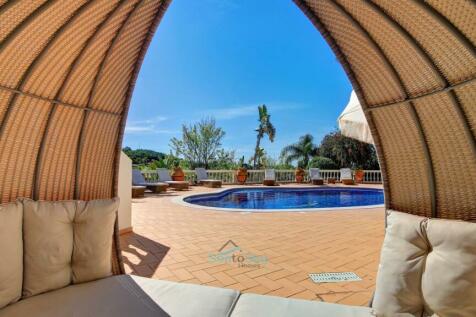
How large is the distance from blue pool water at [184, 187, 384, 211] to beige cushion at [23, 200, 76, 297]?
7073mm

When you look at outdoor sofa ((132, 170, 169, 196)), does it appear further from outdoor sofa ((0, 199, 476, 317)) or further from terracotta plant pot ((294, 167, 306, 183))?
outdoor sofa ((0, 199, 476, 317))

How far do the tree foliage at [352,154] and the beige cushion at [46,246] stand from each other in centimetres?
1997

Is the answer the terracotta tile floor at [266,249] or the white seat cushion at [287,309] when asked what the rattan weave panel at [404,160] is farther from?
the terracotta tile floor at [266,249]

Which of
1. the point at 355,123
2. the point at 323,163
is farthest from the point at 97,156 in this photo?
the point at 323,163

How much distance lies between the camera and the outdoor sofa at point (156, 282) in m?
1.45

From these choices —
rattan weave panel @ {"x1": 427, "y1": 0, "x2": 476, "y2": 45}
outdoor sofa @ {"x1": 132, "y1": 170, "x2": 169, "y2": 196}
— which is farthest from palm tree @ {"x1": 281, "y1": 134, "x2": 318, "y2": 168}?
rattan weave panel @ {"x1": 427, "y1": 0, "x2": 476, "y2": 45}

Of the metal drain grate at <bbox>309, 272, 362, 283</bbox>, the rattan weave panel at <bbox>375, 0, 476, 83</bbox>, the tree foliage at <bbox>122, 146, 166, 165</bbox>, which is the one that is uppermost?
the tree foliage at <bbox>122, 146, 166, 165</bbox>

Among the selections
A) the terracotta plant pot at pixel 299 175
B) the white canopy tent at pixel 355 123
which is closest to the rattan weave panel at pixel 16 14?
the white canopy tent at pixel 355 123

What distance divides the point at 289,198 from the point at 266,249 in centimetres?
769

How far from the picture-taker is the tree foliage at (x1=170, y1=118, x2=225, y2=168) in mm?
23391

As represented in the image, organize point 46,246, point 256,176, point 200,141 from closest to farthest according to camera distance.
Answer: point 46,246, point 256,176, point 200,141

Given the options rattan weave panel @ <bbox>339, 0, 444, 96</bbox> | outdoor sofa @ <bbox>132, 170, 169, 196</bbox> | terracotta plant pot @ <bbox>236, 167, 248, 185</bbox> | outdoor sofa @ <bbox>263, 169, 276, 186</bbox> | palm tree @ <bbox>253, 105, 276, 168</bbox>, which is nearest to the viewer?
rattan weave panel @ <bbox>339, 0, 444, 96</bbox>

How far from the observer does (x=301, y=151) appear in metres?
22.4

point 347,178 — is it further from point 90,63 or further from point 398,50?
point 90,63
